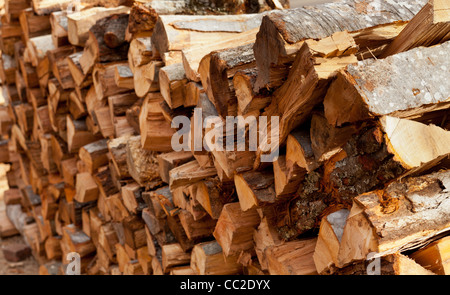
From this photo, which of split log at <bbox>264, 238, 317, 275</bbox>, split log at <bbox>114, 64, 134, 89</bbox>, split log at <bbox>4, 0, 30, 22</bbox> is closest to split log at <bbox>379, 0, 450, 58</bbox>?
split log at <bbox>264, 238, 317, 275</bbox>

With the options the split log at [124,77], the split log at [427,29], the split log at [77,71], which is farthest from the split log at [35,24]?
the split log at [427,29]

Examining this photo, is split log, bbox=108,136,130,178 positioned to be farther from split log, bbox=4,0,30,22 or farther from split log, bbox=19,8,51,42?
split log, bbox=4,0,30,22

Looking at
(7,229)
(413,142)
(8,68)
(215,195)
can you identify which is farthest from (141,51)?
(7,229)

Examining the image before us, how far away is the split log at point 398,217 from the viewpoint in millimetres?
1327

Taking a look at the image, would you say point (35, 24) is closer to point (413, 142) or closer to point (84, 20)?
point (84, 20)

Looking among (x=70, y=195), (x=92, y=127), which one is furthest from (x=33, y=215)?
(x=92, y=127)

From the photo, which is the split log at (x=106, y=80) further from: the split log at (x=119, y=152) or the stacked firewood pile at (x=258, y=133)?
the split log at (x=119, y=152)

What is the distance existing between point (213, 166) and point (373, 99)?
902mm

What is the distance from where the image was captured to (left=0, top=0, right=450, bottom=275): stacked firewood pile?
1.37 meters

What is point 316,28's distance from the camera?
147 centimetres

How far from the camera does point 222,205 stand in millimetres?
2076

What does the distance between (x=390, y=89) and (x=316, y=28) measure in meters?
0.29

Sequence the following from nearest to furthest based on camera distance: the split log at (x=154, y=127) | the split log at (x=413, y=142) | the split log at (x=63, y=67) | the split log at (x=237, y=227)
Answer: the split log at (x=413, y=142) < the split log at (x=237, y=227) < the split log at (x=154, y=127) < the split log at (x=63, y=67)

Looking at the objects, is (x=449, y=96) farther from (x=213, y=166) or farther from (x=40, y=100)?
(x=40, y=100)
